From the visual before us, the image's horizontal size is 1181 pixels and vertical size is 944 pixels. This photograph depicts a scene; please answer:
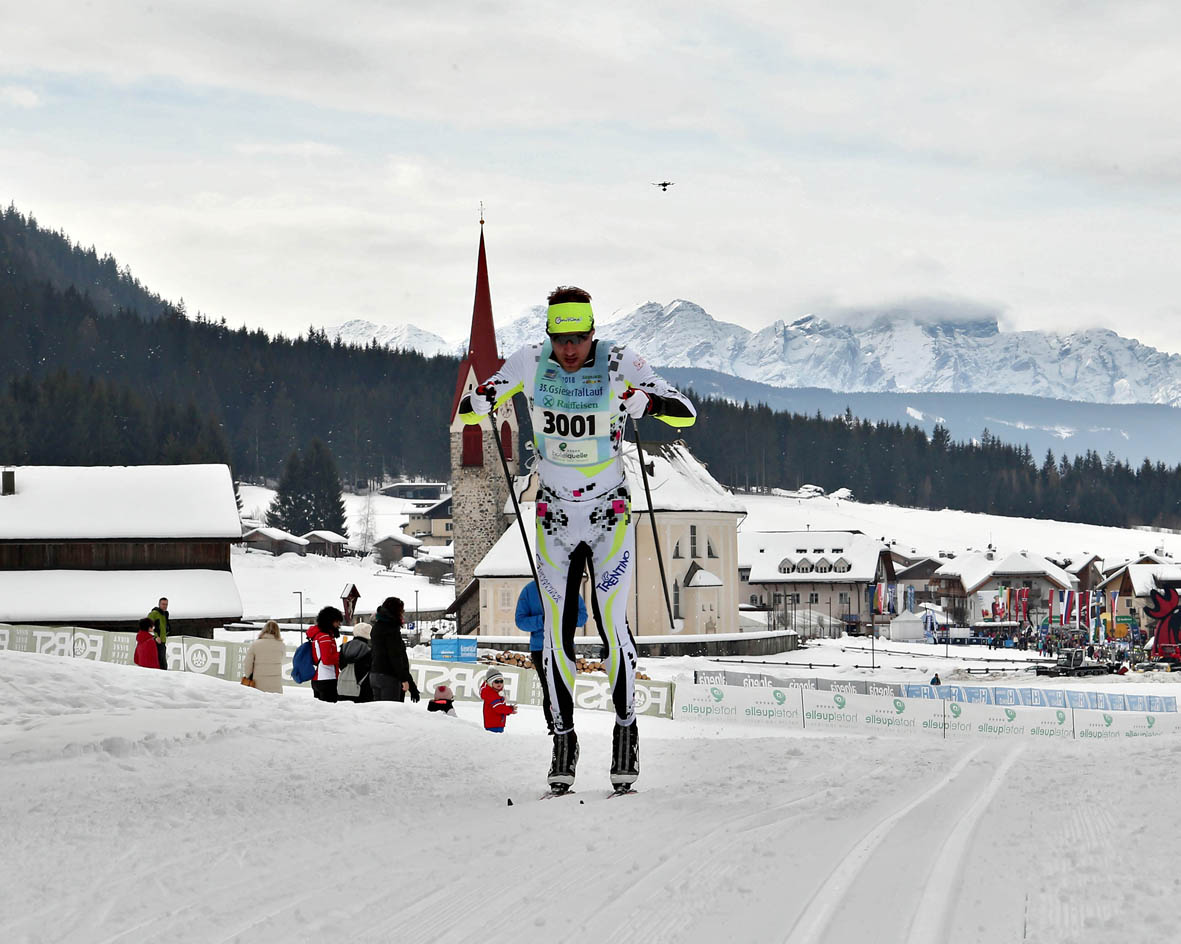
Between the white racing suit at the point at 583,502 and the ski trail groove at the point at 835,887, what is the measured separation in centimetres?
215

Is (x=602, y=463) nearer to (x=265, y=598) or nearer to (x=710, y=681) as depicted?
(x=710, y=681)

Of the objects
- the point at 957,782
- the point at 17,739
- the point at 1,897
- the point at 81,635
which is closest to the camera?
the point at 1,897

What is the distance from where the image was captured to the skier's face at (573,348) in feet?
24.8

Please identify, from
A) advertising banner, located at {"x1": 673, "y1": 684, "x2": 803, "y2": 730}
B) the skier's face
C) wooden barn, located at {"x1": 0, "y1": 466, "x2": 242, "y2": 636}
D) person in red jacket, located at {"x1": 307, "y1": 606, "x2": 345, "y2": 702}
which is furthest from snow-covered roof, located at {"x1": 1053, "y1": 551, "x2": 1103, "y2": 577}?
the skier's face

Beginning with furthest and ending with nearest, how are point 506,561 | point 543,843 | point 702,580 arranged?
point 702,580 < point 506,561 < point 543,843

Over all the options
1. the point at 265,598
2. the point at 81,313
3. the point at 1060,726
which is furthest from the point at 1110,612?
the point at 81,313

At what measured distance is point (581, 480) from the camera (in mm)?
7367

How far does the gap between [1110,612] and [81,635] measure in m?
79.2

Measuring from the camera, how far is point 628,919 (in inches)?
155

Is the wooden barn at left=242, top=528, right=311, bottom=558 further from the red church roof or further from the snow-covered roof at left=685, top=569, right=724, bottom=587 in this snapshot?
the snow-covered roof at left=685, top=569, right=724, bottom=587

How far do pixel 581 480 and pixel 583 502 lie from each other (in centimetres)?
12

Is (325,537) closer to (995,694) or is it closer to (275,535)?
(275,535)

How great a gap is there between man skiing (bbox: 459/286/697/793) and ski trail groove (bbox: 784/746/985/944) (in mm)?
2125

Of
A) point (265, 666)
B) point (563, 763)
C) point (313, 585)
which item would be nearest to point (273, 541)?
point (313, 585)
